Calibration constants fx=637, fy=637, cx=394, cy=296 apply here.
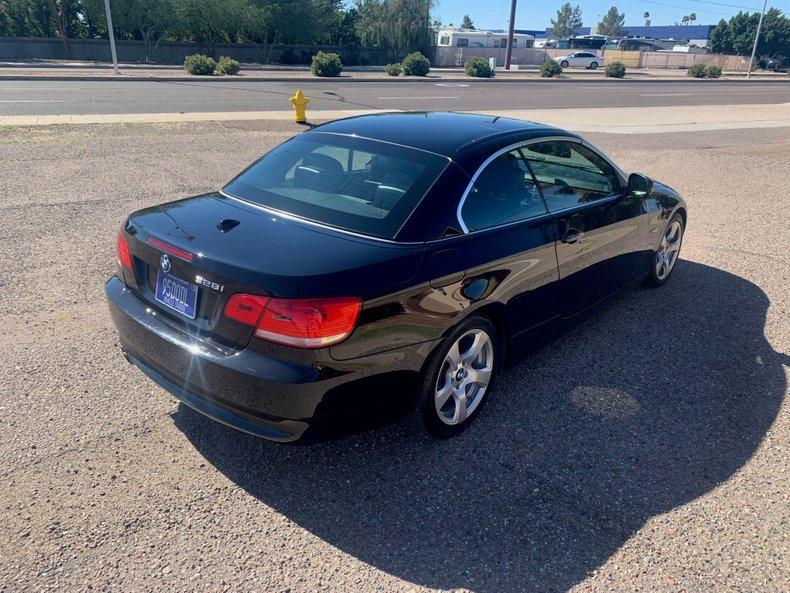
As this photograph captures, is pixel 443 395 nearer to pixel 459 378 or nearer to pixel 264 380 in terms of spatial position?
pixel 459 378

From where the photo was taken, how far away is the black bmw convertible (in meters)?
2.71

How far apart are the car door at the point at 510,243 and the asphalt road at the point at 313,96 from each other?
14.4 m

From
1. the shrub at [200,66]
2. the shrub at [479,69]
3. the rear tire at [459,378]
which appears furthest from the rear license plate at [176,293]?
Answer: the shrub at [479,69]

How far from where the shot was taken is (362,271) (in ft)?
9.13

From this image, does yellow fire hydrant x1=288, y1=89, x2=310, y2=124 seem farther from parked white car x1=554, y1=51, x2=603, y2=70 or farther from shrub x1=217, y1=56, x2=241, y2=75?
parked white car x1=554, y1=51, x2=603, y2=70

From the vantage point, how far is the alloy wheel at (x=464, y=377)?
130 inches

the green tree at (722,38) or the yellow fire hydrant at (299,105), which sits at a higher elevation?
the green tree at (722,38)

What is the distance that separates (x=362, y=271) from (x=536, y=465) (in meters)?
1.41

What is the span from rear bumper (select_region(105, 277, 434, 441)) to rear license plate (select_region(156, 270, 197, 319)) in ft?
0.31

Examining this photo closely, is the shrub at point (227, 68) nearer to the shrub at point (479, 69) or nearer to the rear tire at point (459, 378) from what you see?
the shrub at point (479, 69)

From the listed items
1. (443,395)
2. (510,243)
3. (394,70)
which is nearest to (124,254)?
(443,395)

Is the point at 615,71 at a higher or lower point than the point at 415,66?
lower

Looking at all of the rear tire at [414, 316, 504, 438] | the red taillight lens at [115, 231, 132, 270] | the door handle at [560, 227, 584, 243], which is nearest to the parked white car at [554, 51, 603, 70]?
the door handle at [560, 227, 584, 243]

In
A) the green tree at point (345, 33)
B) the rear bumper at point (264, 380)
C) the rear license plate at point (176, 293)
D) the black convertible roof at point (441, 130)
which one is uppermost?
the green tree at point (345, 33)
